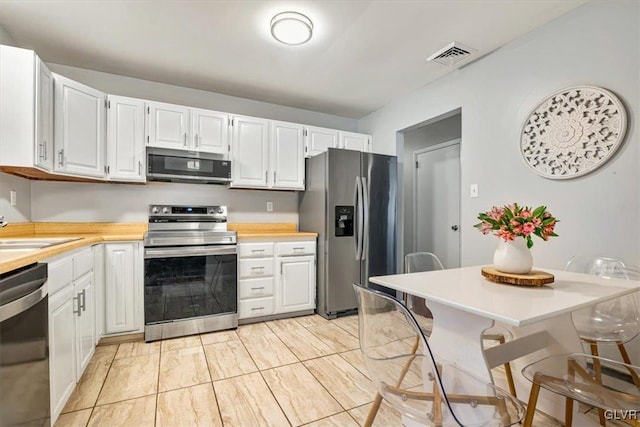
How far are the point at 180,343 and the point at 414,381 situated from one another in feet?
6.86

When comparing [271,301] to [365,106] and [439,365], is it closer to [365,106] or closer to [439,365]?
[439,365]

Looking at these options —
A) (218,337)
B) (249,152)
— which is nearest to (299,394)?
(218,337)

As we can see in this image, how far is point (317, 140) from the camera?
3.61 meters

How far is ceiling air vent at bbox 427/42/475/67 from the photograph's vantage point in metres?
2.49

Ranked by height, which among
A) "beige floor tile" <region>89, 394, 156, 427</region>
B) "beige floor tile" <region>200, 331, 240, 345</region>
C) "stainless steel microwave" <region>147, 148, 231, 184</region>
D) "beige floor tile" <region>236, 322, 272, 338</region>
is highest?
"stainless steel microwave" <region>147, 148, 231, 184</region>

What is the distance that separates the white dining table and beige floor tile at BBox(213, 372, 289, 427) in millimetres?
955

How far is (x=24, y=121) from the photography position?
6.34ft

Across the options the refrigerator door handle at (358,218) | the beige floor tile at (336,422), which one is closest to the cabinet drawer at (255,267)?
the refrigerator door handle at (358,218)

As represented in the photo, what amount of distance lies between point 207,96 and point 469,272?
10.4ft

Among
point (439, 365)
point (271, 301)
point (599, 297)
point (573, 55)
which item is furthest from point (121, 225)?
point (573, 55)


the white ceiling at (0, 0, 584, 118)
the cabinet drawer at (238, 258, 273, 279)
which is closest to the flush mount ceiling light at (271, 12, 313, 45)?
the white ceiling at (0, 0, 584, 118)

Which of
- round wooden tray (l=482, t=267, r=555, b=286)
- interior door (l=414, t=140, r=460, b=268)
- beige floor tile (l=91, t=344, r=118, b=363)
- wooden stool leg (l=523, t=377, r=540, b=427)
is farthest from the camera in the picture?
interior door (l=414, t=140, r=460, b=268)

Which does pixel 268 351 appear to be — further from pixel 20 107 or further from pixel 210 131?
pixel 20 107

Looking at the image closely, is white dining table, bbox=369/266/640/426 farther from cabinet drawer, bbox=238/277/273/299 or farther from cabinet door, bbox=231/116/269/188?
cabinet door, bbox=231/116/269/188
